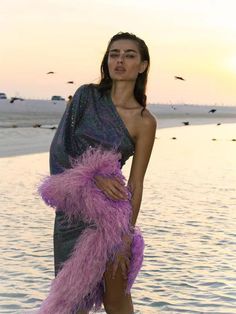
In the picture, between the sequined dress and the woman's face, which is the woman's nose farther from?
the sequined dress

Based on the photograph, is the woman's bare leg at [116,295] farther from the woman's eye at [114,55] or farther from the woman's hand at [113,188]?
the woman's eye at [114,55]

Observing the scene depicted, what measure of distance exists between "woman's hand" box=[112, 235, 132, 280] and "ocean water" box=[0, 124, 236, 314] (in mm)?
1543

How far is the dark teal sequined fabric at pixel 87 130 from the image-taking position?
390 centimetres

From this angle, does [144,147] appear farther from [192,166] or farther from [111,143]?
[192,166]

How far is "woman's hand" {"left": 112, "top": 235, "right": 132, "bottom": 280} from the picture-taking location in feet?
12.7

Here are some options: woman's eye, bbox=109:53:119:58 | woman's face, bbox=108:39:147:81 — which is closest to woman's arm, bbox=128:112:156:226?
woman's face, bbox=108:39:147:81

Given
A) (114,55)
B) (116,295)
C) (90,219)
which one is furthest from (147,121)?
(116,295)

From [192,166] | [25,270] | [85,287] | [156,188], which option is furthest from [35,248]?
[192,166]

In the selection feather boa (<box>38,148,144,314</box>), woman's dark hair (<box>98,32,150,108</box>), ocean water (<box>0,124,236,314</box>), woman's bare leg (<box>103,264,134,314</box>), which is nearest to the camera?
feather boa (<box>38,148,144,314</box>)

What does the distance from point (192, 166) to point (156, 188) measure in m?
5.28

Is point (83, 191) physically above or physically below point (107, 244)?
above

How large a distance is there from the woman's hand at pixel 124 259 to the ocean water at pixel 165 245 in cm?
154

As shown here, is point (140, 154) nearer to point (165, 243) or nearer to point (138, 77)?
point (138, 77)

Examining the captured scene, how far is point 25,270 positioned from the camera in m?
7.11
